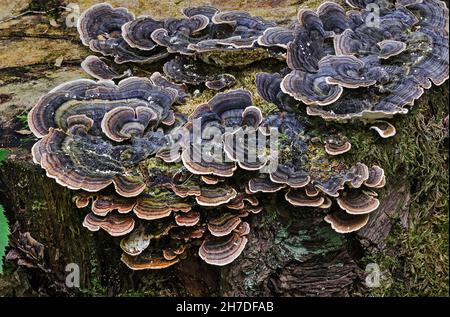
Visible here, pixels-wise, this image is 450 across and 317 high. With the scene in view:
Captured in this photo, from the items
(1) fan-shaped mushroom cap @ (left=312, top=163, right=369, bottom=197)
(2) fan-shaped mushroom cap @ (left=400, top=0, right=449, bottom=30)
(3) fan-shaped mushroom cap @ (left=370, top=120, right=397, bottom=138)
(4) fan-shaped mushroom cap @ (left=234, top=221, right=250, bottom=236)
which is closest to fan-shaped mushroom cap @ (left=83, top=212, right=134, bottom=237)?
(4) fan-shaped mushroom cap @ (left=234, top=221, right=250, bottom=236)

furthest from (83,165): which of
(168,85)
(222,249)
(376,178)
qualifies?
(376,178)

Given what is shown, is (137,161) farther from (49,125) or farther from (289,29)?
(289,29)

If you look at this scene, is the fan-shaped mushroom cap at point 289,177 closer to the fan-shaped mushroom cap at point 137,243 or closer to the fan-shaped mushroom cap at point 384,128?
the fan-shaped mushroom cap at point 384,128

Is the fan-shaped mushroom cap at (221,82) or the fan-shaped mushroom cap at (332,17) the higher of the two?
Result: the fan-shaped mushroom cap at (332,17)

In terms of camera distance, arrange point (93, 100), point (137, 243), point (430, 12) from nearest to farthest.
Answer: point (137, 243) → point (93, 100) → point (430, 12)

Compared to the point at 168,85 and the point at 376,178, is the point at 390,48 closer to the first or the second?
the point at 376,178

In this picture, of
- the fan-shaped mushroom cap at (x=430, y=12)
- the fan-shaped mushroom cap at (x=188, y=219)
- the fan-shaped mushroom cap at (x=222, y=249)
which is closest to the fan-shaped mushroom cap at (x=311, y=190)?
the fan-shaped mushroom cap at (x=222, y=249)

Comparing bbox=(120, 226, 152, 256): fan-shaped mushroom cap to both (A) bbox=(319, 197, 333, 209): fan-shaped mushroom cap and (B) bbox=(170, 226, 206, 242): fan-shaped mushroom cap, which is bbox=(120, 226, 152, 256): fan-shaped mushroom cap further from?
(A) bbox=(319, 197, 333, 209): fan-shaped mushroom cap
